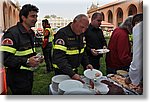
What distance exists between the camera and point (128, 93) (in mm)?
1727

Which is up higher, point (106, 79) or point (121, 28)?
point (121, 28)

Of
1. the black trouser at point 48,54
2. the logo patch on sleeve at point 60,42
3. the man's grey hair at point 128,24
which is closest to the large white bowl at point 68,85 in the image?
the black trouser at point 48,54

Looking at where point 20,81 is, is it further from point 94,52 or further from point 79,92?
point 94,52

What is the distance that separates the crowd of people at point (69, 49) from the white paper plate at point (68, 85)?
37mm

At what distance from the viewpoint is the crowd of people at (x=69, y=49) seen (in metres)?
1.53

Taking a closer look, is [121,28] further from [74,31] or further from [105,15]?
[74,31]

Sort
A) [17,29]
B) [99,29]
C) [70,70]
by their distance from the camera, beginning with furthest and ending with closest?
[99,29] < [70,70] < [17,29]

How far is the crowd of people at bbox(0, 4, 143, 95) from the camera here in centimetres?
153

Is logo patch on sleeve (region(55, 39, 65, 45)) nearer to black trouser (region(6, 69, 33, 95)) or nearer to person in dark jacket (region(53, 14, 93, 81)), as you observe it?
person in dark jacket (region(53, 14, 93, 81))

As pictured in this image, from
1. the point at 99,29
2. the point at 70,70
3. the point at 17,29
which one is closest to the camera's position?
the point at 17,29

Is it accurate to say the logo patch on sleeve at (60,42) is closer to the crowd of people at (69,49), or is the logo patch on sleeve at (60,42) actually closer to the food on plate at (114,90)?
the crowd of people at (69,49)

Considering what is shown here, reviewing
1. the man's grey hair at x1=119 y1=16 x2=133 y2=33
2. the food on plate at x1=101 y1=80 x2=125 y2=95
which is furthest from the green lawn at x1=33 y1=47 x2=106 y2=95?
the man's grey hair at x1=119 y1=16 x2=133 y2=33

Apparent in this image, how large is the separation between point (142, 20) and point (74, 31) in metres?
0.51

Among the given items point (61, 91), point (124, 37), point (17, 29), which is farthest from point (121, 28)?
point (17, 29)
